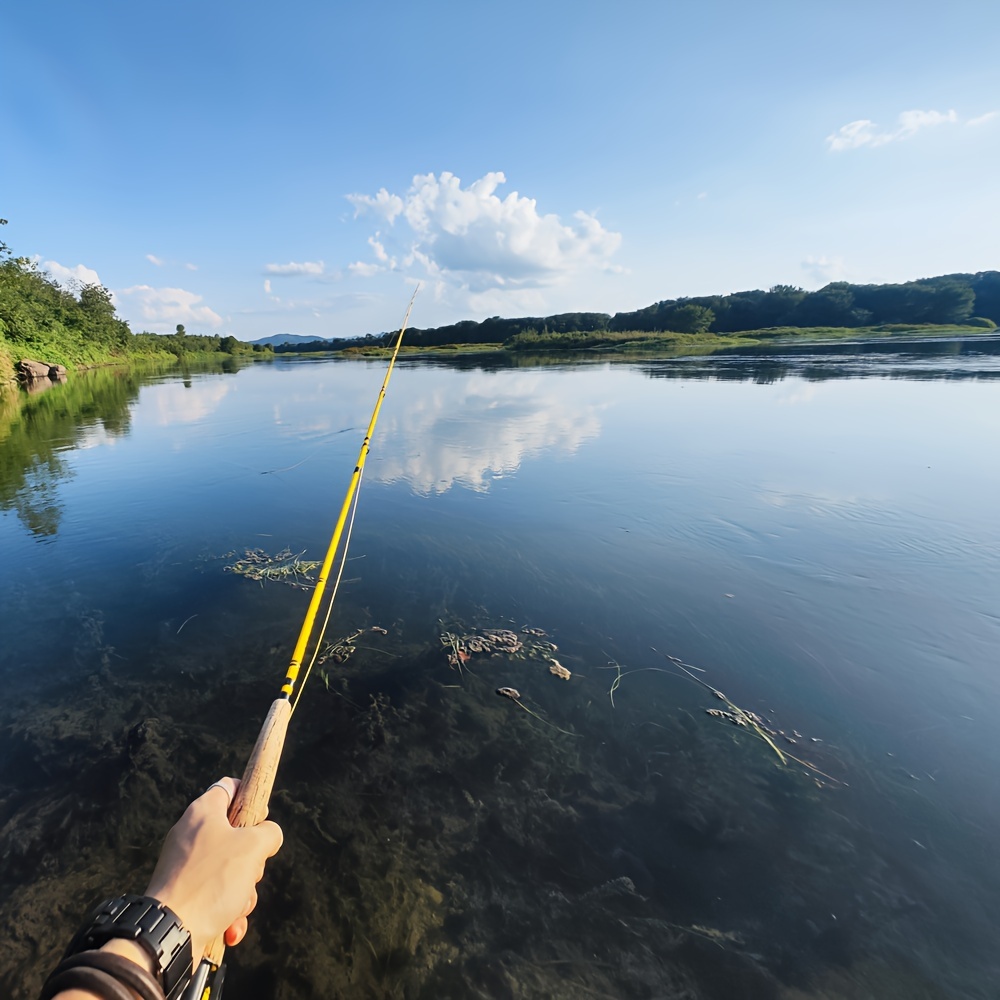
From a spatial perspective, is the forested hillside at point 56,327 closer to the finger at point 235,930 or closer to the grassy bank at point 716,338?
the finger at point 235,930

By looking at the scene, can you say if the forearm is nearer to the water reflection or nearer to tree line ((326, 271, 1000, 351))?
the water reflection

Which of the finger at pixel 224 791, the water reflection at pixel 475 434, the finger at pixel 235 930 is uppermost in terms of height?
the finger at pixel 224 791

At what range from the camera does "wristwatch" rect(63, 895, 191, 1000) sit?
1.20 meters

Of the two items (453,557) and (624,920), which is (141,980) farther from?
(453,557)

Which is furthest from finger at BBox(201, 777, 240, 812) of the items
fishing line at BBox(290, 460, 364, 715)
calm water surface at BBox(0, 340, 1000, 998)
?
fishing line at BBox(290, 460, 364, 715)

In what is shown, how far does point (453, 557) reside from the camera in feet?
21.8

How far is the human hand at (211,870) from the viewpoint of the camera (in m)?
1.35

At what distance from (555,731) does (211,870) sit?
9.19ft

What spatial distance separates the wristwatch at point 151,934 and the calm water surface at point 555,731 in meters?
1.57

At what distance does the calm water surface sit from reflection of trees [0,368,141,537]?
25 cm

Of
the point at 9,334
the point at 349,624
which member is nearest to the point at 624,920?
the point at 349,624

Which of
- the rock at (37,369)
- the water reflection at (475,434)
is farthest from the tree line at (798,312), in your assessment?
the water reflection at (475,434)

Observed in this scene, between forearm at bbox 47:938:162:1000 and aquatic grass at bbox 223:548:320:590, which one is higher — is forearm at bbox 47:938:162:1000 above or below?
above

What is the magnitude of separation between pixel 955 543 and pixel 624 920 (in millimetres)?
7260
